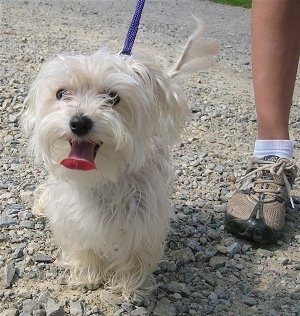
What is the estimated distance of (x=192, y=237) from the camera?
3.21 m

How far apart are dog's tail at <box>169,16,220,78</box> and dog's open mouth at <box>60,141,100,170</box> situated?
703 millimetres

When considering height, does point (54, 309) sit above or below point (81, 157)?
below

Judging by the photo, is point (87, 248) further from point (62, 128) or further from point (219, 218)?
point (219, 218)

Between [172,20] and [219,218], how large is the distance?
314 inches

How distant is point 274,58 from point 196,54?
2.46ft

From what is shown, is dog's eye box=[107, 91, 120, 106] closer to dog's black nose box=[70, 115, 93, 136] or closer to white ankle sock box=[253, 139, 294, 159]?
dog's black nose box=[70, 115, 93, 136]

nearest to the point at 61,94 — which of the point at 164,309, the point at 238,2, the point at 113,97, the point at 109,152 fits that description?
the point at 113,97

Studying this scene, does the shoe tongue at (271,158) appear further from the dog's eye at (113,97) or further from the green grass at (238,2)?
the green grass at (238,2)

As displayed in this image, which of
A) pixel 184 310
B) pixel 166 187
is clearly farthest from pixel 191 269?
pixel 166 187

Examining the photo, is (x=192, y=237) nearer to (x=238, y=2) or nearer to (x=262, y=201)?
(x=262, y=201)

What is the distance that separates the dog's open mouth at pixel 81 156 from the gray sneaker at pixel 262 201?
1.23 metres

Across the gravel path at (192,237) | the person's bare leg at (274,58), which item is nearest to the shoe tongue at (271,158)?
the person's bare leg at (274,58)

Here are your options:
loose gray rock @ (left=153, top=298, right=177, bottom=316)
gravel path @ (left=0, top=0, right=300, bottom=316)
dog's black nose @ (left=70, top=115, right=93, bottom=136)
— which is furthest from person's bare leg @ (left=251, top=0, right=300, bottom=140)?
dog's black nose @ (left=70, top=115, right=93, bottom=136)

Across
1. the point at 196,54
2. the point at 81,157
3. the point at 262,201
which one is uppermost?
the point at 196,54
